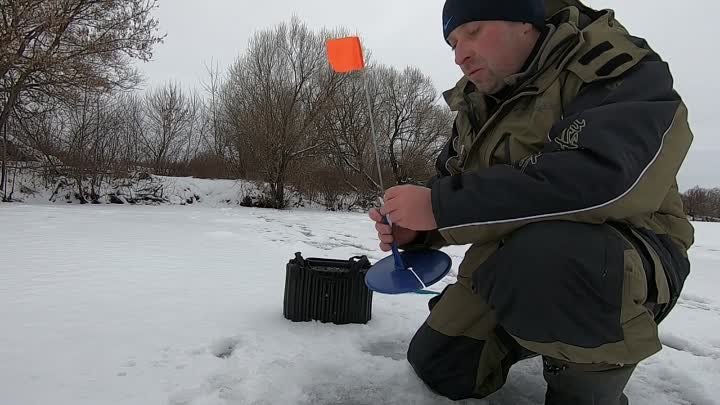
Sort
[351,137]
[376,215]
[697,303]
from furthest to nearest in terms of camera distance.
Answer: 1. [351,137]
2. [697,303]
3. [376,215]

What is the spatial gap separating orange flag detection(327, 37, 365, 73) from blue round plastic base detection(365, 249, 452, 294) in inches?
30.5

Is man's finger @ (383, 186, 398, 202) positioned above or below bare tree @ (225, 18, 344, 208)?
below

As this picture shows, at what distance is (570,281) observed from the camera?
2.77ft

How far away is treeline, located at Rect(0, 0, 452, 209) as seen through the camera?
8.54 meters

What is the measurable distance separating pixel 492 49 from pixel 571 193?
0.49 m

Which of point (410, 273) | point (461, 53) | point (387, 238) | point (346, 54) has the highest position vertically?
point (346, 54)

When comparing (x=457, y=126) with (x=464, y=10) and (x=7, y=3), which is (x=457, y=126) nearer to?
(x=464, y=10)

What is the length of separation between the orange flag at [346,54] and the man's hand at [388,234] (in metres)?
0.68

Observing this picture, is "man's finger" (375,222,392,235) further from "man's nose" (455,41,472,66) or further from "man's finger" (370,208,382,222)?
"man's nose" (455,41,472,66)

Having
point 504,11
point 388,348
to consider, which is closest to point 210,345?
point 388,348

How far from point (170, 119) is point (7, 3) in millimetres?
9016

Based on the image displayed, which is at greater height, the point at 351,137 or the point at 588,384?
the point at 351,137

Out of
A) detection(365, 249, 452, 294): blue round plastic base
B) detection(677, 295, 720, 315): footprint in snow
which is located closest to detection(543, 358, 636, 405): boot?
detection(365, 249, 452, 294): blue round plastic base

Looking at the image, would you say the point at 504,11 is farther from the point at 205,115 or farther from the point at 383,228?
the point at 205,115
